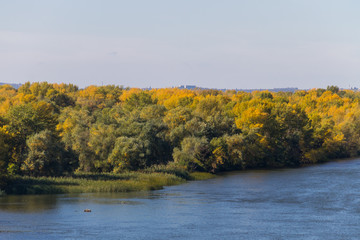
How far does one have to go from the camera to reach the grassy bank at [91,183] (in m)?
57.6

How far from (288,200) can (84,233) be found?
23.5 meters

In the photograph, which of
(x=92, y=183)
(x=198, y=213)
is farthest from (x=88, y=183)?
(x=198, y=213)

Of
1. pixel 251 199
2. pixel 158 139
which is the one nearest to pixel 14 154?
pixel 158 139

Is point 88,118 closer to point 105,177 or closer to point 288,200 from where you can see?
point 105,177

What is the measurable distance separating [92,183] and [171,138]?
22.2 m

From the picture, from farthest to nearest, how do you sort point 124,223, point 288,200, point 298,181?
point 298,181 → point 288,200 → point 124,223

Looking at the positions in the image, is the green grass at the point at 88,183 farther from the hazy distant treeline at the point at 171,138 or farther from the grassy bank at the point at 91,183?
the hazy distant treeline at the point at 171,138

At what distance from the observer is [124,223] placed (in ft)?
146

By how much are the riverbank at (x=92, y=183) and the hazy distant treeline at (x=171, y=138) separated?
6.03 ft

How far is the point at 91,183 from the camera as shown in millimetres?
60875

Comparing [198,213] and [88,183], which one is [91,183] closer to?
[88,183]

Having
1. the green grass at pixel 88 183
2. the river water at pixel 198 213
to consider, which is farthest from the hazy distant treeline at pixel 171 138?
the river water at pixel 198 213

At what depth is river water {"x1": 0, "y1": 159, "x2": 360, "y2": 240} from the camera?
41250 mm

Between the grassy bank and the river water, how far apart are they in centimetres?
187
